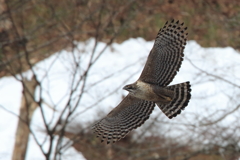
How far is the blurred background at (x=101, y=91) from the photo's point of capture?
8.02m

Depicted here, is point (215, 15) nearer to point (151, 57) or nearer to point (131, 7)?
point (131, 7)

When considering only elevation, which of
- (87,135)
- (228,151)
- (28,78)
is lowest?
(228,151)

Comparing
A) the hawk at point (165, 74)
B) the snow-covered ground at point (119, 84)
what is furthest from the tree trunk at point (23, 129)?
the hawk at point (165, 74)

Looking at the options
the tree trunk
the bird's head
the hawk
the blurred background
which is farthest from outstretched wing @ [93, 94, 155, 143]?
the tree trunk

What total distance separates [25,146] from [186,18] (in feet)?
17.8

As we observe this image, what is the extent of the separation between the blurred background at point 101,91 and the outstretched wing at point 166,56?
64.7 inches

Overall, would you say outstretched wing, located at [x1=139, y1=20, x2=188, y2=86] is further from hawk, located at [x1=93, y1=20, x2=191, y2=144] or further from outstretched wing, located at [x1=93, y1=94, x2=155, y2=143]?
outstretched wing, located at [x1=93, y1=94, x2=155, y2=143]

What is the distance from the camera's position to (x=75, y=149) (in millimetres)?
9977

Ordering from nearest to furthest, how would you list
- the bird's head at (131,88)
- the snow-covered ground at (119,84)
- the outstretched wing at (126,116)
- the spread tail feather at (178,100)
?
the bird's head at (131,88) < the spread tail feather at (178,100) < the outstretched wing at (126,116) < the snow-covered ground at (119,84)

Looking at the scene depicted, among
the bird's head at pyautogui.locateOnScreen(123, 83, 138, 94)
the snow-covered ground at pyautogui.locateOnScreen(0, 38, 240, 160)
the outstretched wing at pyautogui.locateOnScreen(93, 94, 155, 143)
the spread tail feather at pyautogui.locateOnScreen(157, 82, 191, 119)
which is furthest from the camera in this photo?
the snow-covered ground at pyautogui.locateOnScreen(0, 38, 240, 160)

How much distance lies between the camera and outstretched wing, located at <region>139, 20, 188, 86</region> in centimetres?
543

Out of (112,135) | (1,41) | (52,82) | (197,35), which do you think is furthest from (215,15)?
(112,135)

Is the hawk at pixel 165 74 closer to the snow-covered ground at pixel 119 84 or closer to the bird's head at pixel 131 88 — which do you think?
the bird's head at pixel 131 88

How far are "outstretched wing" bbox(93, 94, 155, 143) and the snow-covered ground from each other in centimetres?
142
